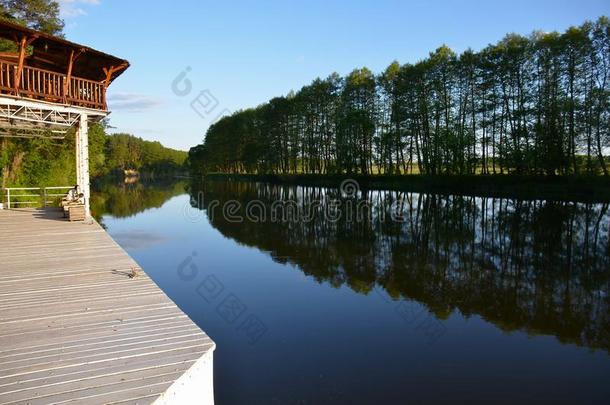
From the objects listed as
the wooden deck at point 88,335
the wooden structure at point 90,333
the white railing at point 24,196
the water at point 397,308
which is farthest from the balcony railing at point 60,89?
the wooden deck at point 88,335

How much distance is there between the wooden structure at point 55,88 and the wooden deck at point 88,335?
273 inches

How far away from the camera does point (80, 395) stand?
154 inches

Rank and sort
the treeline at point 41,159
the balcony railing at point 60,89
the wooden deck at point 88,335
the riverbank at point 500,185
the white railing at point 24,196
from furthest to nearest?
the riverbank at point 500,185, the treeline at point 41,159, the white railing at point 24,196, the balcony railing at point 60,89, the wooden deck at point 88,335

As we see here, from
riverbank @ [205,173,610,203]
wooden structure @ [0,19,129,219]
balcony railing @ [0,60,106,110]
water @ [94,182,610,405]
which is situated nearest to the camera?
water @ [94,182,610,405]

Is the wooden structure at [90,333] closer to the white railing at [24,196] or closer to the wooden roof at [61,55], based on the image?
the wooden roof at [61,55]

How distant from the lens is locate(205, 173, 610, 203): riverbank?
32.9 m

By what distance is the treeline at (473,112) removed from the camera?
1433 inches

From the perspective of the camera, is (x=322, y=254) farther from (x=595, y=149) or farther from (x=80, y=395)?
(x=595, y=149)

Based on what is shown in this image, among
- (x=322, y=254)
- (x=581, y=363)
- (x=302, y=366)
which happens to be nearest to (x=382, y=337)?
(x=302, y=366)

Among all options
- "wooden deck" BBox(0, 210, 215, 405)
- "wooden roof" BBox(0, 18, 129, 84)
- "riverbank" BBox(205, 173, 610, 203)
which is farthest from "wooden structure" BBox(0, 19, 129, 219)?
"riverbank" BBox(205, 173, 610, 203)

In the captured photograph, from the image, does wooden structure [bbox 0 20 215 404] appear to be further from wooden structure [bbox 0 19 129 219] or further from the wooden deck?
wooden structure [bbox 0 19 129 219]

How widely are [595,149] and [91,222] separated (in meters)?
39.2

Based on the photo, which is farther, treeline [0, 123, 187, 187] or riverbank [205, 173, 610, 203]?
riverbank [205, 173, 610, 203]

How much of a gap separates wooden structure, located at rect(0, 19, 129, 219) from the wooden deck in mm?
6926
